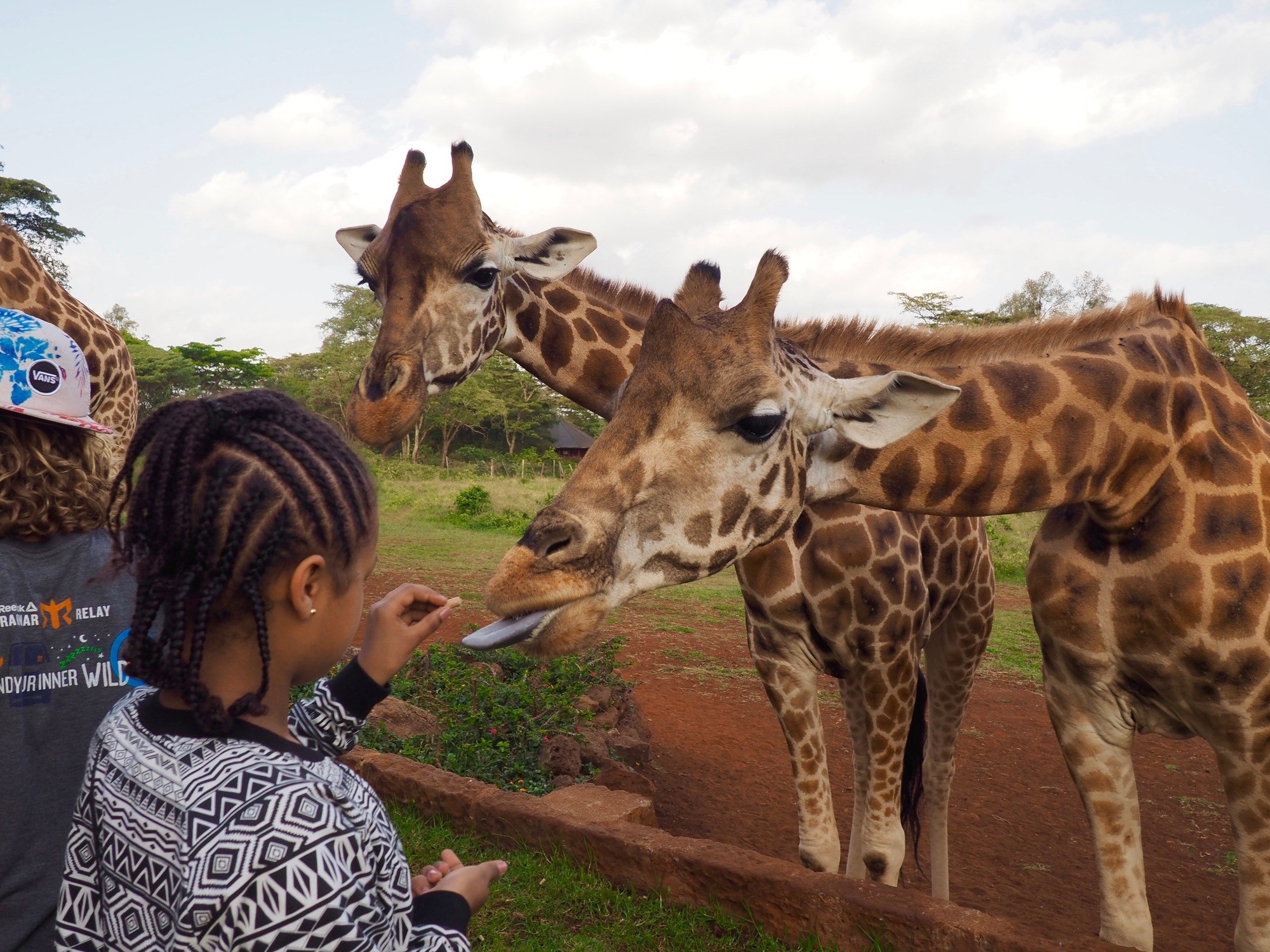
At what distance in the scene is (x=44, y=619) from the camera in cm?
181

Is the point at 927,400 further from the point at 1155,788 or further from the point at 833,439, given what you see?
the point at 1155,788

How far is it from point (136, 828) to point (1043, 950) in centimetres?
251

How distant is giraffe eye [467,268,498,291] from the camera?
4.18 metres

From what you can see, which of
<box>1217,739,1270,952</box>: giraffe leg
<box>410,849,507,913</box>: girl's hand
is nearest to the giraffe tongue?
<box>410,849,507,913</box>: girl's hand

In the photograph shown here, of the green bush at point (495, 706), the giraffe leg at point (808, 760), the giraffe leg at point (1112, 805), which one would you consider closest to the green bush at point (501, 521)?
the green bush at point (495, 706)

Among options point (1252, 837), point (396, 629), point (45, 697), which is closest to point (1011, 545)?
point (1252, 837)

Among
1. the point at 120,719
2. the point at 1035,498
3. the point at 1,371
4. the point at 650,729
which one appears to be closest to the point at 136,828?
the point at 120,719

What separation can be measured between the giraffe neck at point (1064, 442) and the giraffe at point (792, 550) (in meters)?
0.91

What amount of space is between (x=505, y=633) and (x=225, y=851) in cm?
105

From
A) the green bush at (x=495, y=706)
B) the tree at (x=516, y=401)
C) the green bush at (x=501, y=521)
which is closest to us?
the green bush at (x=495, y=706)

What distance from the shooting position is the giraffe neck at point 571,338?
422 centimetres

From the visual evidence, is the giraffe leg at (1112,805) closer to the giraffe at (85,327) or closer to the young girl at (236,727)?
the young girl at (236,727)

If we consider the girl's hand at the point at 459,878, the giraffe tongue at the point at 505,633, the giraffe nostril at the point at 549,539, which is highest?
the giraffe nostril at the point at 549,539

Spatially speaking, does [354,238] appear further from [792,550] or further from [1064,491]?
[1064,491]
